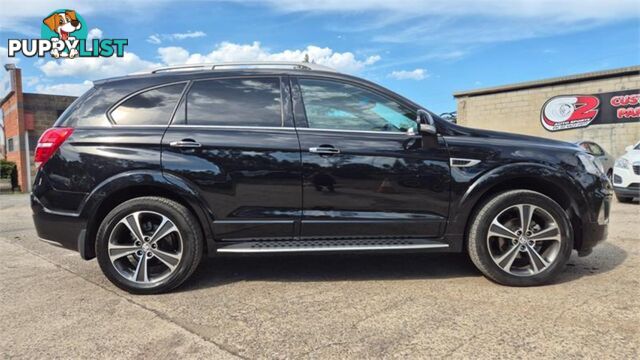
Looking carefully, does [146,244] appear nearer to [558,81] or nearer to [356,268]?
[356,268]

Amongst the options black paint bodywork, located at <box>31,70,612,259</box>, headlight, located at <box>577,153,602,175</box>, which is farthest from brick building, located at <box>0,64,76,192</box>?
headlight, located at <box>577,153,602,175</box>

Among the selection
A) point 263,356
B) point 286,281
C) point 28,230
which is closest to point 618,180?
point 286,281

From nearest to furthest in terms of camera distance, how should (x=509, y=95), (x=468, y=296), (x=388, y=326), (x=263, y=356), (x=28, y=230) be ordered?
→ 1. (x=263, y=356)
2. (x=388, y=326)
3. (x=468, y=296)
4. (x=28, y=230)
5. (x=509, y=95)

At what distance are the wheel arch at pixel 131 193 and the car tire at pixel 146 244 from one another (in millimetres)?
74

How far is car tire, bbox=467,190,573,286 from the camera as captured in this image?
360cm

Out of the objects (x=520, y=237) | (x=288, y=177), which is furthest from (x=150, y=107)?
(x=520, y=237)

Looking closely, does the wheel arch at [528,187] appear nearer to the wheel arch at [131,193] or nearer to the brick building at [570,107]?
the wheel arch at [131,193]

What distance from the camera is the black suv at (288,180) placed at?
348 centimetres

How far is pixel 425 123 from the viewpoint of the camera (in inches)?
140

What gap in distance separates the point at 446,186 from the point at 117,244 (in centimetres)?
270

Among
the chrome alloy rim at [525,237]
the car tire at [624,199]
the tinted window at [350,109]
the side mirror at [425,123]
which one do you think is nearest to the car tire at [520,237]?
the chrome alloy rim at [525,237]

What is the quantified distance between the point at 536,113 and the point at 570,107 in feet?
4.04

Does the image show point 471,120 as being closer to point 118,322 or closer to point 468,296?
point 468,296

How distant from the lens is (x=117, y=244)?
351 cm
